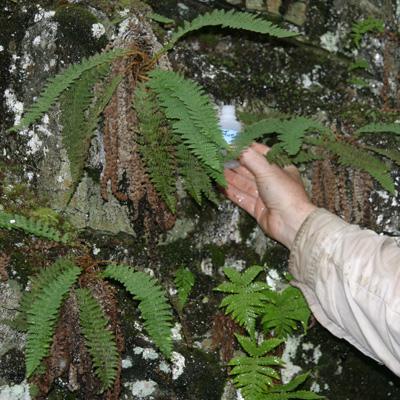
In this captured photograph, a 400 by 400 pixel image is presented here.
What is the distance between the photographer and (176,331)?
3764 millimetres

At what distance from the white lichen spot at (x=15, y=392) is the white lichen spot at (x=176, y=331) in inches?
35.0

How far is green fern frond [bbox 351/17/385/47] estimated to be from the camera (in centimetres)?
455

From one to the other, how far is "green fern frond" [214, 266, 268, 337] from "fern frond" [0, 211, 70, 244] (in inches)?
39.1

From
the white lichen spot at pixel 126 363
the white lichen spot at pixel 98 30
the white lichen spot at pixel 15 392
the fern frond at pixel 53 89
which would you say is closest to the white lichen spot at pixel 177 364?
the white lichen spot at pixel 126 363

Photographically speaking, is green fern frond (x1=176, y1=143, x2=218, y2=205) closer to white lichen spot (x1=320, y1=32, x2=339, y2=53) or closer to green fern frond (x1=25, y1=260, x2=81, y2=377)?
green fern frond (x1=25, y1=260, x2=81, y2=377)

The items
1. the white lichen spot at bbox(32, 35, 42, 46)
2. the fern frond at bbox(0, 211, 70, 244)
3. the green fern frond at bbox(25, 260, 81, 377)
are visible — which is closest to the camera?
the green fern frond at bbox(25, 260, 81, 377)

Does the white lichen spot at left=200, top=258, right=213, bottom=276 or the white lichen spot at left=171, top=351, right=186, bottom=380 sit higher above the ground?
the white lichen spot at left=200, top=258, right=213, bottom=276

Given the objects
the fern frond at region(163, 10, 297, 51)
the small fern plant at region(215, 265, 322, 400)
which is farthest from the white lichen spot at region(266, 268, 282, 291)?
the fern frond at region(163, 10, 297, 51)

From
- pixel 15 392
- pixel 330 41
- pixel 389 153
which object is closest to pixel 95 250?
Result: pixel 15 392

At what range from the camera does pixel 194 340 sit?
3793 millimetres

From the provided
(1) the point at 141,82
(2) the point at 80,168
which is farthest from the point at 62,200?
(1) the point at 141,82

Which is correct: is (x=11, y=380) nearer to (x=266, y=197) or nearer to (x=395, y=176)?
(x=266, y=197)

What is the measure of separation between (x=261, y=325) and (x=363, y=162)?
1.24 m

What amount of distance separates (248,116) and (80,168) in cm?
120
